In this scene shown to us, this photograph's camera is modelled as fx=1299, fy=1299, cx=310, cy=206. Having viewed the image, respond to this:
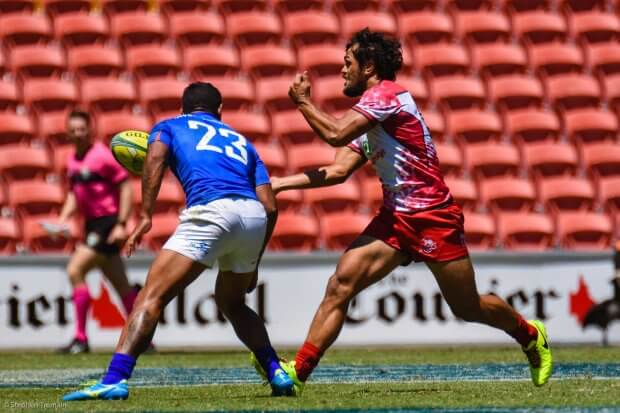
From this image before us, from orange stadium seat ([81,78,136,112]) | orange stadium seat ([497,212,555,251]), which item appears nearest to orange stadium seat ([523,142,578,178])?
orange stadium seat ([497,212,555,251])

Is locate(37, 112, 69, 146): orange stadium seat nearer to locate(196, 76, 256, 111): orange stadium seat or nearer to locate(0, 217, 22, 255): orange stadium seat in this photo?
locate(0, 217, 22, 255): orange stadium seat

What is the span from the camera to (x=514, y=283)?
12.1 metres

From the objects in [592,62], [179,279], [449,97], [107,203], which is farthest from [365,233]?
[592,62]

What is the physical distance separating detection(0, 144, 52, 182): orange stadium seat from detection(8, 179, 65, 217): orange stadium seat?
297 millimetres

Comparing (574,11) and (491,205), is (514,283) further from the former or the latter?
(574,11)

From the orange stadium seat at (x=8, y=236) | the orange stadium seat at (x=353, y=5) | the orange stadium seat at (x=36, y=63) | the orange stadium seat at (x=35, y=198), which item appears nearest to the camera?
the orange stadium seat at (x=8, y=236)

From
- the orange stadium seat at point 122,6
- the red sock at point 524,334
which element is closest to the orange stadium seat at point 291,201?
the orange stadium seat at point 122,6

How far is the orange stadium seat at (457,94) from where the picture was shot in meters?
15.4

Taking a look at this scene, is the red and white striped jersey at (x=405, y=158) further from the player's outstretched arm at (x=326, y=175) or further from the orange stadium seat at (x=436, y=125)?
the orange stadium seat at (x=436, y=125)

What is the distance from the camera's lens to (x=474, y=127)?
49.1 ft

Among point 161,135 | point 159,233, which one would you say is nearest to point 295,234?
point 159,233

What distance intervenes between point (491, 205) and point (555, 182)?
0.85m

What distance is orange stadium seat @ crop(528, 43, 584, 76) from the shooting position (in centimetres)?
1622

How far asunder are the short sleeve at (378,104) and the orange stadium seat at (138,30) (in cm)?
953
